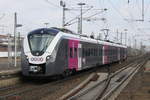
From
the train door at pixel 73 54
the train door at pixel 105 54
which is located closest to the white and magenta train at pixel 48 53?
the train door at pixel 73 54

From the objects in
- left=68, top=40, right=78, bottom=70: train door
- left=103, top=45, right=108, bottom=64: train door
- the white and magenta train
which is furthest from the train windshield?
left=103, top=45, right=108, bottom=64: train door

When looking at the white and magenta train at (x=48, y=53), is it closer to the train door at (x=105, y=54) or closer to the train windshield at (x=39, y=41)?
the train windshield at (x=39, y=41)

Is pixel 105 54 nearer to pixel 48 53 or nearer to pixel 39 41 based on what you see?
pixel 39 41

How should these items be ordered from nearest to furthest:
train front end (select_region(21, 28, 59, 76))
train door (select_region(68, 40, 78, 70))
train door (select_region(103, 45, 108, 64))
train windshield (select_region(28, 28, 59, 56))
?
1. train front end (select_region(21, 28, 59, 76))
2. train windshield (select_region(28, 28, 59, 56))
3. train door (select_region(68, 40, 78, 70))
4. train door (select_region(103, 45, 108, 64))

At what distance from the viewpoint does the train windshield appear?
1739cm

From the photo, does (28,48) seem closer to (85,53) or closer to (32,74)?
(32,74)

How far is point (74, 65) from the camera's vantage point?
21219mm

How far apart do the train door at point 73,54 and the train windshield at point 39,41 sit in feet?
8.59

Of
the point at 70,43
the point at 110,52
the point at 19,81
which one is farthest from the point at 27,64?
the point at 110,52

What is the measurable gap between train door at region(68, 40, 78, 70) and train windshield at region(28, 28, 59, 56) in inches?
103

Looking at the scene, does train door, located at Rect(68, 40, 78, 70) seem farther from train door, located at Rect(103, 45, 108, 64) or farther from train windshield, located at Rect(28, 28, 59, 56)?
train door, located at Rect(103, 45, 108, 64)

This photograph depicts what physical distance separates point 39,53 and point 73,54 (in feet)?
13.7

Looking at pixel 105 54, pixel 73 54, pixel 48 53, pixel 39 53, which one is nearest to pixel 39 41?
pixel 39 53

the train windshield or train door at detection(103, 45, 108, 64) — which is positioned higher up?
the train windshield
